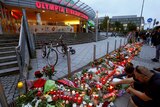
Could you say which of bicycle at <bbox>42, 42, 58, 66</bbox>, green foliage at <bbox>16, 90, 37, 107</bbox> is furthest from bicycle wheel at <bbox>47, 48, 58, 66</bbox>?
green foliage at <bbox>16, 90, 37, 107</bbox>

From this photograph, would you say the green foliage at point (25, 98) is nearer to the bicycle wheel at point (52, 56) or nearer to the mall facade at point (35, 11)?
the bicycle wheel at point (52, 56)

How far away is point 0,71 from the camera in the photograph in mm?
3898

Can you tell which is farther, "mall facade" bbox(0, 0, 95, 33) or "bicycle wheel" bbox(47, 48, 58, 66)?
"mall facade" bbox(0, 0, 95, 33)

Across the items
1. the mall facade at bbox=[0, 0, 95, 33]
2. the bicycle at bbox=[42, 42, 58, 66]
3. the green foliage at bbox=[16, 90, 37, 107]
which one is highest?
the mall facade at bbox=[0, 0, 95, 33]

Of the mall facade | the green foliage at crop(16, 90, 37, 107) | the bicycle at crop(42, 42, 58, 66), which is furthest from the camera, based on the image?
the mall facade

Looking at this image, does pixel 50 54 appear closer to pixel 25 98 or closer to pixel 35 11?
pixel 25 98

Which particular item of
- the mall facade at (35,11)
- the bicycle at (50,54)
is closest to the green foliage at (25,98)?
the bicycle at (50,54)

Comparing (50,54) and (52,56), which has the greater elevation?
(50,54)

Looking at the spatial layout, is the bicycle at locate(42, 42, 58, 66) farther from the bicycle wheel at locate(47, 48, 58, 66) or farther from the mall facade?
the mall facade

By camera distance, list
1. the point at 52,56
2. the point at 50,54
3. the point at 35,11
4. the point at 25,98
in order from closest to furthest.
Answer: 1. the point at 25,98
2. the point at 50,54
3. the point at 52,56
4. the point at 35,11

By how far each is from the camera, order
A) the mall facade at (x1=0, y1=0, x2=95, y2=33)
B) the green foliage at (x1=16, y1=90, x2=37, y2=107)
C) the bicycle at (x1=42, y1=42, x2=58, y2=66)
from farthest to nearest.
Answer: the mall facade at (x1=0, y1=0, x2=95, y2=33) < the bicycle at (x1=42, y1=42, x2=58, y2=66) < the green foliage at (x1=16, y1=90, x2=37, y2=107)

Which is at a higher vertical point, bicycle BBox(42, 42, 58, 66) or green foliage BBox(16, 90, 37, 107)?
bicycle BBox(42, 42, 58, 66)

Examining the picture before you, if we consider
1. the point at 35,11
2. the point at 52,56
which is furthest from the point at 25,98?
the point at 35,11

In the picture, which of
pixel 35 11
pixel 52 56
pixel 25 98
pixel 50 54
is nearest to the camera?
pixel 25 98
